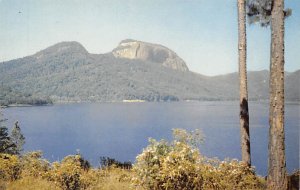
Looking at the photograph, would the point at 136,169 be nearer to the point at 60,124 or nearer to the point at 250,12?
the point at 250,12

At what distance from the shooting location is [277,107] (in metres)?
6.55

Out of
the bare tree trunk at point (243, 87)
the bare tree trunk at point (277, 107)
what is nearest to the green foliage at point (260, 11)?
the bare tree trunk at point (243, 87)

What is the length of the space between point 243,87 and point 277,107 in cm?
308

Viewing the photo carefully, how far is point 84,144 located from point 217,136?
32583mm

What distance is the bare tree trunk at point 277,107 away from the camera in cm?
645

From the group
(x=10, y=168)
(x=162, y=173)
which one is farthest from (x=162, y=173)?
(x=10, y=168)

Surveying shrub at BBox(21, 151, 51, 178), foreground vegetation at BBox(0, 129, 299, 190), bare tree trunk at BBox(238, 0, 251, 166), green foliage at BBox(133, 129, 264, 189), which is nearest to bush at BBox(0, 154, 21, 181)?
foreground vegetation at BBox(0, 129, 299, 190)

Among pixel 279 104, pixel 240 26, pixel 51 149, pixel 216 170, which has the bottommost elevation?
pixel 51 149

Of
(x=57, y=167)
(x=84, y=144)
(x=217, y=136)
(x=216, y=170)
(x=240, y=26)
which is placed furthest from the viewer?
(x=217, y=136)

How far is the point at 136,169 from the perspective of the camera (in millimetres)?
6738

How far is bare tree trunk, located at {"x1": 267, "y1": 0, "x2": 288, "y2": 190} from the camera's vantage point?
6445 millimetres

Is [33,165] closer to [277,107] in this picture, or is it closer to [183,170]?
[183,170]

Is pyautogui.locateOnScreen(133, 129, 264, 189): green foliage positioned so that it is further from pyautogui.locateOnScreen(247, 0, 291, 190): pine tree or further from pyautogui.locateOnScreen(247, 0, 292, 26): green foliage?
pyautogui.locateOnScreen(247, 0, 292, 26): green foliage

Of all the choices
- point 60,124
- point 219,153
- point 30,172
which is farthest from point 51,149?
point 30,172
